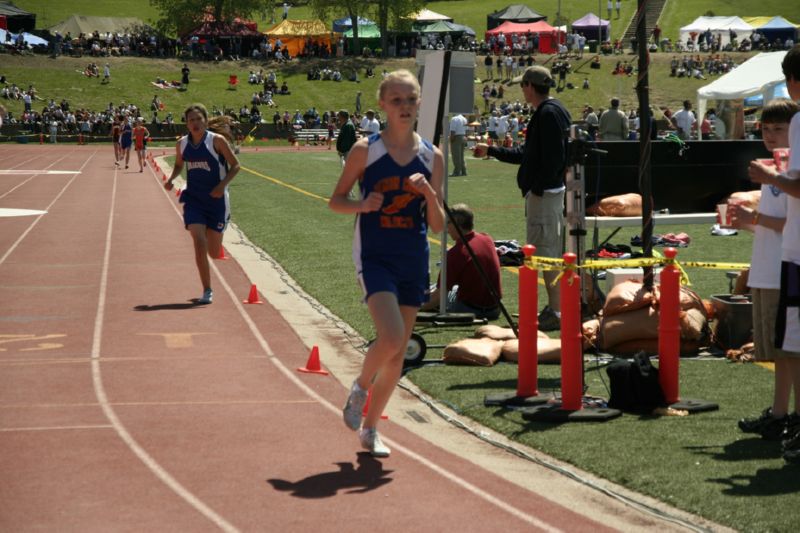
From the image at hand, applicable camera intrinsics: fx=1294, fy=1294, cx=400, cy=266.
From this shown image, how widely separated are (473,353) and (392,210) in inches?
138

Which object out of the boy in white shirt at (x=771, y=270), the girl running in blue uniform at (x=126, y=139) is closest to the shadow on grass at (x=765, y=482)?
the boy in white shirt at (x=771, y=270)

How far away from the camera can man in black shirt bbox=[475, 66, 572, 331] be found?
10.4 m

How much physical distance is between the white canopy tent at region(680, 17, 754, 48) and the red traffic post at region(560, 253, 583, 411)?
284ft

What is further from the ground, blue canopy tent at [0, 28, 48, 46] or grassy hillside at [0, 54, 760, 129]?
blue canopy tent at [0, 28, 48, 46]

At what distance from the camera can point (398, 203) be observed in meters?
6.76

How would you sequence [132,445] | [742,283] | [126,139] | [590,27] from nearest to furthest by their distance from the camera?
1. [132,445]
2. [742,283]
3. [126,139]
4. [590,27]

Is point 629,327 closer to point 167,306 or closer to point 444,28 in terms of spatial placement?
point 167,306

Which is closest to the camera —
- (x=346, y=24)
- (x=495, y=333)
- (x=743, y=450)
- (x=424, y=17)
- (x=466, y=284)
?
(x=743, y=450)

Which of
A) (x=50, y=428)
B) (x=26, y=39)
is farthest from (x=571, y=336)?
(x=26, y=39)

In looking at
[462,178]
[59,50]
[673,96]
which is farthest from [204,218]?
[59,50]

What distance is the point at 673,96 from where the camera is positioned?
8081cm

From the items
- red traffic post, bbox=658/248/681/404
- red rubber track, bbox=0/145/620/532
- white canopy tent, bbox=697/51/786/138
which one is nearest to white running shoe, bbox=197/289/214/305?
red rubber track, bbox=0/145/620/532

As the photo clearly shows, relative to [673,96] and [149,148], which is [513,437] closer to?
[149,148]

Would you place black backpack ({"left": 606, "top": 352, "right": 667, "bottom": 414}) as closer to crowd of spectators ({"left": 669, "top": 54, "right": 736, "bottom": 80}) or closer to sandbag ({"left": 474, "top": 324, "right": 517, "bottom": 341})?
sandbag ({"left": 474, "top": 324, "right": 517, "bottom": 341})
